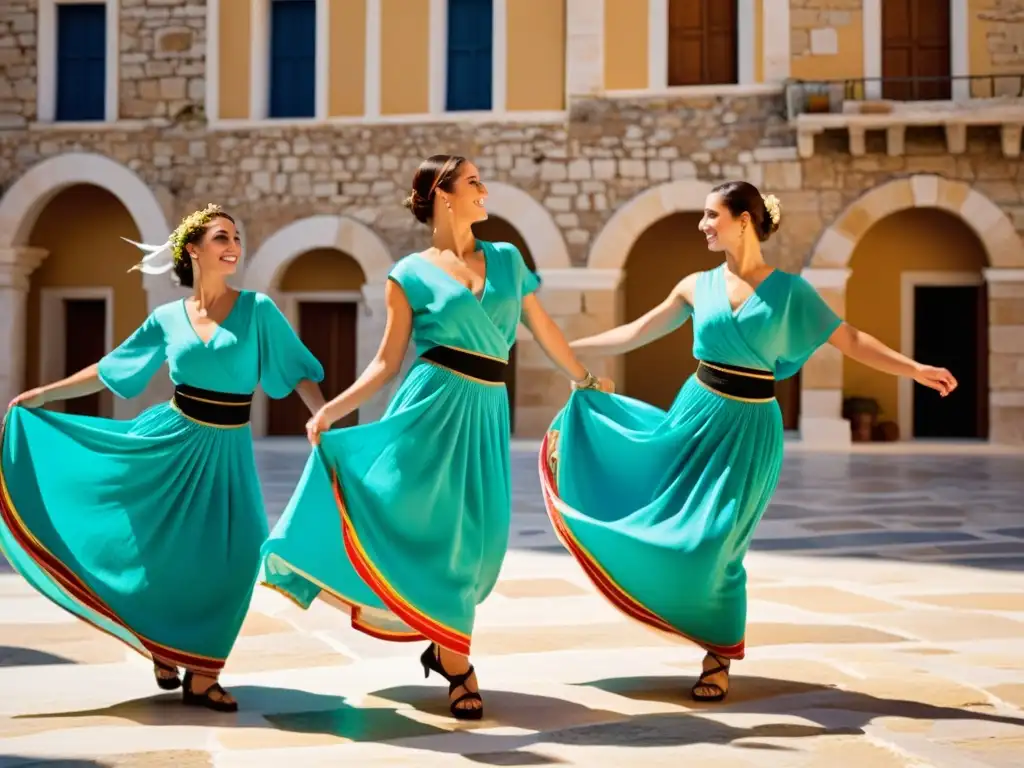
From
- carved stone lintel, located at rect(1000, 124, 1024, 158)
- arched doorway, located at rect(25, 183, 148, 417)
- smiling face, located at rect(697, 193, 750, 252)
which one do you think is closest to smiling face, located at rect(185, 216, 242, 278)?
smiling face, located at rect(697, 193, 750, 252)

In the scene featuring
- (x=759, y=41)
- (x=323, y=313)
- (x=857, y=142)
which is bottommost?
(x=323, y=313)

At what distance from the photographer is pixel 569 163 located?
54.8ft

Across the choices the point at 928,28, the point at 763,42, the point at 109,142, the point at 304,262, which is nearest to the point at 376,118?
the point at 304,262

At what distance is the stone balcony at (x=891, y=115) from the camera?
51.4 feet

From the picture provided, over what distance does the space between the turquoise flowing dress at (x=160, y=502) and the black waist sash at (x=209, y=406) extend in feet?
0.08

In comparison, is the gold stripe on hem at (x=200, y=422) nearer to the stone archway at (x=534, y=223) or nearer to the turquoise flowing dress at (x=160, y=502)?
the turquoise flowing dress at (x=160, y=502)

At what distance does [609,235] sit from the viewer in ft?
54.2

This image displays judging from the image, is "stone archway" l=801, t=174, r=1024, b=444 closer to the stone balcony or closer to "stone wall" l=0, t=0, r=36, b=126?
the stone balcony

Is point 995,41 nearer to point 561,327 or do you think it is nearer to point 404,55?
point 561,327

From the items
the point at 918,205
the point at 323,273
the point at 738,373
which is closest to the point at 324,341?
the point at 323,273

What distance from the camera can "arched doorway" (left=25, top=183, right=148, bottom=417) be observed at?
19016 mm

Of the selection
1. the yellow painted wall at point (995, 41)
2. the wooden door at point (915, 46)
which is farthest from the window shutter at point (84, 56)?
the yellow painted wall at point (995, 41)

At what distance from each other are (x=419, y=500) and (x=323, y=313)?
14.6 metres

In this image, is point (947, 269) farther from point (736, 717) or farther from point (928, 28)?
point (736, 717)
